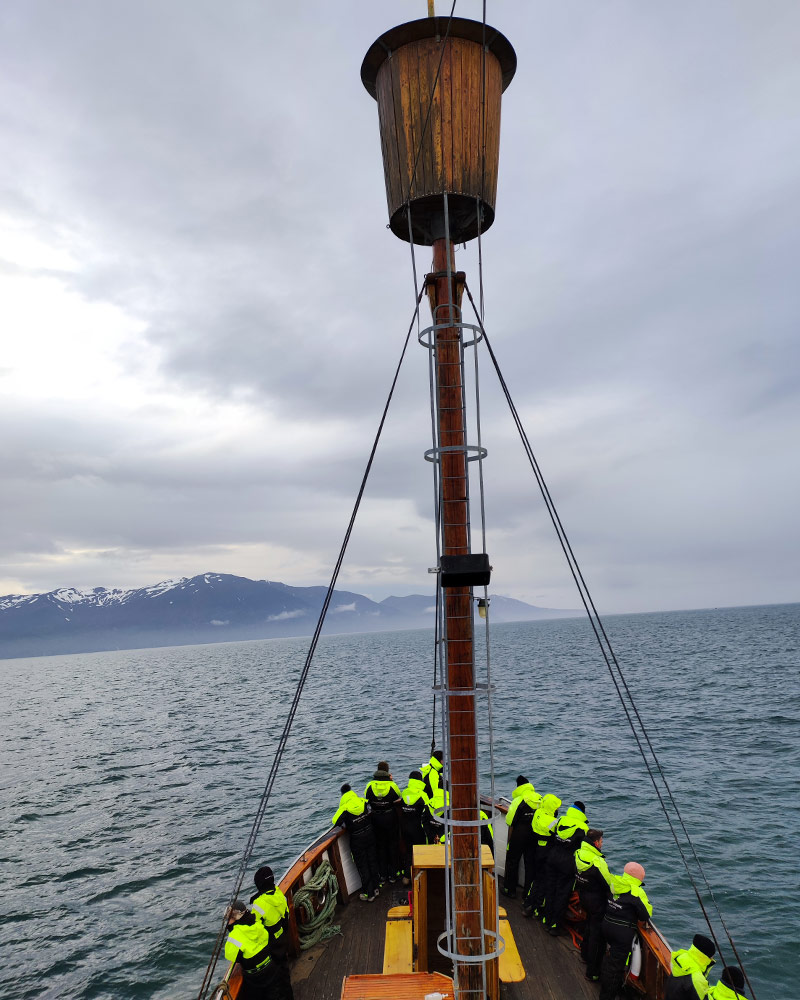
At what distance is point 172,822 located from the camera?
24969 millimetres

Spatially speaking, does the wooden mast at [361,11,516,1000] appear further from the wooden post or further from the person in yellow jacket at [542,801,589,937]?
the person in yellow jacket at [542,801,589,937]

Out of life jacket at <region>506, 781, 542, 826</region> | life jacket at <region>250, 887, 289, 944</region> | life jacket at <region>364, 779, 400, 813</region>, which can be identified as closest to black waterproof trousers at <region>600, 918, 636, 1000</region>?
life jacket at <region>506, 781, 542, 826</region>

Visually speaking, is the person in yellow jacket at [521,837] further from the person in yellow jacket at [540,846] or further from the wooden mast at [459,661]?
the wooden mast at [459,661]

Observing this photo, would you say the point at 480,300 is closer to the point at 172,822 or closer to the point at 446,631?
the point at 446,631

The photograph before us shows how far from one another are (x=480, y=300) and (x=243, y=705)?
59.8 metres

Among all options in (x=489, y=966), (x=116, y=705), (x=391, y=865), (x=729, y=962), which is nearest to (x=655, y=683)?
(x=729, y=962)

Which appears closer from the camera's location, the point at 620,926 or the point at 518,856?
the point at 620,926

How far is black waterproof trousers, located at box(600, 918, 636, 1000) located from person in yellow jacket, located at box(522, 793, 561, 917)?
188 cm

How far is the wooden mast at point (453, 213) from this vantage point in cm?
682

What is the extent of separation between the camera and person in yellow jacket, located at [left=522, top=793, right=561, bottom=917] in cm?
1059

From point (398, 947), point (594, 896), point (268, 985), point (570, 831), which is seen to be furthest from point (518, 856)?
point (268, 985)

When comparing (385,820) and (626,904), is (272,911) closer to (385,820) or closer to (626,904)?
(385,820)

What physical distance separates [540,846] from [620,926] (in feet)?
7.30

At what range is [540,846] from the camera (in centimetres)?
1080
